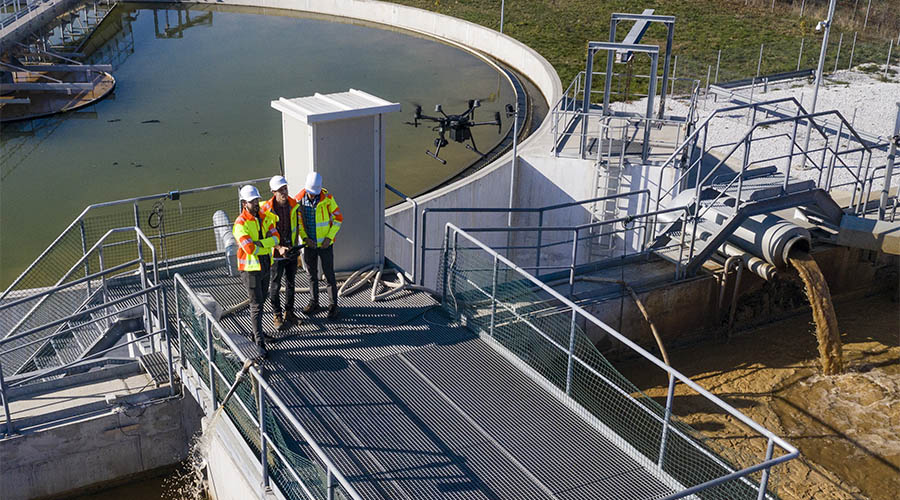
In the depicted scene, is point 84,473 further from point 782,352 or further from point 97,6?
point 97,6

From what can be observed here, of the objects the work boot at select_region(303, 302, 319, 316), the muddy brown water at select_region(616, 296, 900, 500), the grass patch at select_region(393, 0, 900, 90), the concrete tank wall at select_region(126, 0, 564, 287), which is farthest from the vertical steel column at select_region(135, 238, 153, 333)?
the grass patch at select_region(393, 0, 900, 90)

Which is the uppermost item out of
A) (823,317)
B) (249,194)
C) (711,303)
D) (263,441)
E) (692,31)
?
(249,194)

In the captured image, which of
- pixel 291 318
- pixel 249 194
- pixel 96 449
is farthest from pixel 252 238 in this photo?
pixel 96 449

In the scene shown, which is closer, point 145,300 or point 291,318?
point 291,318

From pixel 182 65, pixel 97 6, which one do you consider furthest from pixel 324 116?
pixel 97 6

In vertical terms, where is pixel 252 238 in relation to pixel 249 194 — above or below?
below

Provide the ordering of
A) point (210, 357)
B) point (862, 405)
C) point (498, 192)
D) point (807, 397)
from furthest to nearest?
1. point (498, 192)
2. point (807, 397)
3. point (862, 405)
4. point (210, 357)

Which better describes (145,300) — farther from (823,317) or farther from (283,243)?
(823,317)

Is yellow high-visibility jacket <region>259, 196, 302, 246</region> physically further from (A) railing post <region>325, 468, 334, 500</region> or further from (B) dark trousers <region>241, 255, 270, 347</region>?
(A) railing post <region>325, 468, 334, 500</region>
